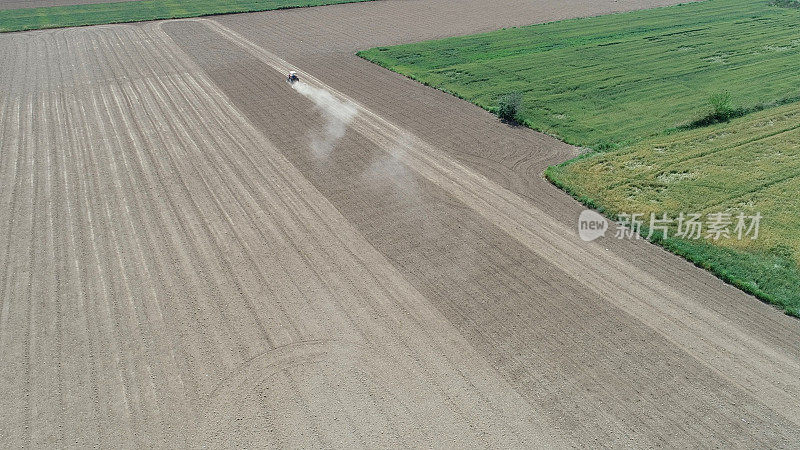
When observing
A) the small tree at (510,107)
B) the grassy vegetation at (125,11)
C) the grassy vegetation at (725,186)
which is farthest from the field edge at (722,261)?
the grassy vegetation at (125,11)

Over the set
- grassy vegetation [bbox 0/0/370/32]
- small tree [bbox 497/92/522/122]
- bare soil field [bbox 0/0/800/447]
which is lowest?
bare soil field [bbox 0/0/800/447]

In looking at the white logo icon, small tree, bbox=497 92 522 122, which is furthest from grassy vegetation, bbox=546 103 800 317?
small tree, bbox=497 92 522 122

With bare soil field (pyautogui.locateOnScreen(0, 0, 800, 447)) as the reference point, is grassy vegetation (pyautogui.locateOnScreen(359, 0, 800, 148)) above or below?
above

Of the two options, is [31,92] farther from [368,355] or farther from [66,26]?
[368,355]

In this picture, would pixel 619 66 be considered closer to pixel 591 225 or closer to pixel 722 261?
pixel 591 225

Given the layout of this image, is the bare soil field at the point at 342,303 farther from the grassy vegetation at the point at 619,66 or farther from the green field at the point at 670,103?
the grassy vegetation at the point at 619,66

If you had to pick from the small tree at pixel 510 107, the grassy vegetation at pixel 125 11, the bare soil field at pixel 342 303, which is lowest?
the bare soil field at pixel 342 303

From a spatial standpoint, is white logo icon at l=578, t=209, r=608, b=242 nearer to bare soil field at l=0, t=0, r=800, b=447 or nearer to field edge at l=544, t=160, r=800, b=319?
bare soil field at l=0, t=0, r=800, b=447

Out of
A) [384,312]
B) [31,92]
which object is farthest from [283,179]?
[31,92]
